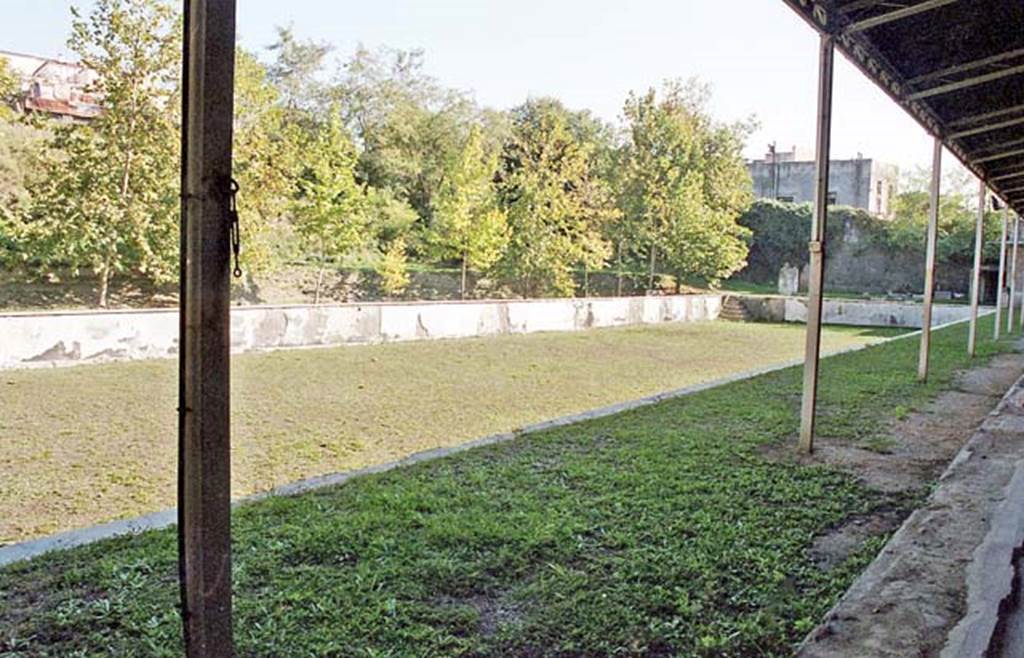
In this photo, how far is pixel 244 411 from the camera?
20.5ft

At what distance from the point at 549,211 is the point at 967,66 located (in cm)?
1462

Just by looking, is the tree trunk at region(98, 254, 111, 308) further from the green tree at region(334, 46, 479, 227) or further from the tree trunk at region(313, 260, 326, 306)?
the green tree at region(334, 46, 479, 227)

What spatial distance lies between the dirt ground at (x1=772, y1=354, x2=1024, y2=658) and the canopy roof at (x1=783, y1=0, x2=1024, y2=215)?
8.10 feet

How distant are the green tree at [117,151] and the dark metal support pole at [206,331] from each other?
471 inches

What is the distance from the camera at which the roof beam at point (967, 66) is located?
480 centimetres

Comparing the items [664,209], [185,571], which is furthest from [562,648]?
[664,209]

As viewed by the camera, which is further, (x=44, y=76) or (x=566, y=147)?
(x=566, y=147)

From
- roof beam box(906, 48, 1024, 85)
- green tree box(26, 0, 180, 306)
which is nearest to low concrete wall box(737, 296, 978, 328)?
roof beam box(906, 48, 1024, 85)

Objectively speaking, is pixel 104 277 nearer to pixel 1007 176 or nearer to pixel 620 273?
pixel 1007 176

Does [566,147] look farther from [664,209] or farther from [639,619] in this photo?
[639,619]

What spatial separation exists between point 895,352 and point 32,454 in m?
10.4

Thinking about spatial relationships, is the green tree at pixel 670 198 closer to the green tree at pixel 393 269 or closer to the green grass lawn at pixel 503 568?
the green tree at pixel 393 269

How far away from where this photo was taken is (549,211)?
64.0ft

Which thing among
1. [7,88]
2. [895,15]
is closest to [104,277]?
[7,88]
